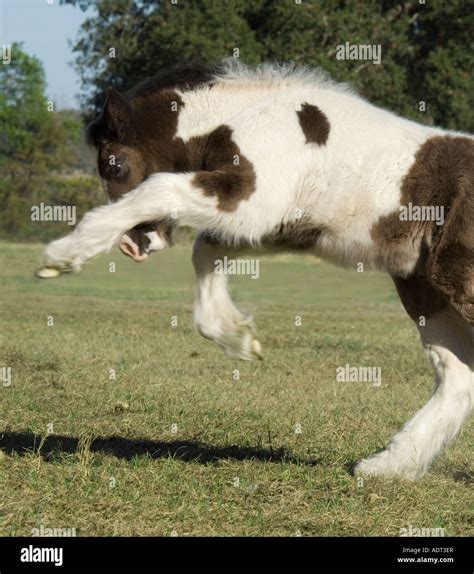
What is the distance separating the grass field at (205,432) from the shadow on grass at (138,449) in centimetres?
2

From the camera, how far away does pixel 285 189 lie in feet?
18.6

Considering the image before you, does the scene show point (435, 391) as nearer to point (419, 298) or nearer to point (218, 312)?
point (419, 298)

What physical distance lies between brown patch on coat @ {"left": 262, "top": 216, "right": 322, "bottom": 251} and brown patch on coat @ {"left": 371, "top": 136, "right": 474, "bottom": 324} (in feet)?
1.12

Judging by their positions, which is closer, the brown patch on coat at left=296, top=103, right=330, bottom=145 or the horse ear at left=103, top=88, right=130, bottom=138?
the brown patch on coat at left=296, top=103, right=330, bottom=145

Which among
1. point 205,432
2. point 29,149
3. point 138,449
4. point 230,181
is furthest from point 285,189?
point 29,149

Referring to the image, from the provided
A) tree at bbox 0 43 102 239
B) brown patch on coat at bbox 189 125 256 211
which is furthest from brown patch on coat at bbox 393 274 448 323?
tree at bbox 0 43 102 239

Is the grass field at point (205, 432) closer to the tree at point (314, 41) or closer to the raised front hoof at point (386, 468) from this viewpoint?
the raised front hoof at point (386, 468)

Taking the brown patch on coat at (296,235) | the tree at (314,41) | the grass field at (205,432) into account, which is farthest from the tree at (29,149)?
the brown patch on coat at (296,235)

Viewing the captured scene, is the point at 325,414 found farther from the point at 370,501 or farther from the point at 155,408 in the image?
the point at 370,501

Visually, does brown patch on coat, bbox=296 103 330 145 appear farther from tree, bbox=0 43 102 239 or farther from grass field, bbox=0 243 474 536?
tree, bbox=0 43 102 239

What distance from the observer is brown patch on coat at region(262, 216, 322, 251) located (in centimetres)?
584

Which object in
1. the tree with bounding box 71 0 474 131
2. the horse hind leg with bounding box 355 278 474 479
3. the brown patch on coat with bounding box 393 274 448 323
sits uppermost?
the tree with bounding box 71 0 474 131

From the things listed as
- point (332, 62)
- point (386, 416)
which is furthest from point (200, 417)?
point (332, 62)

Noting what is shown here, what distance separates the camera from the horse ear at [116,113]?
6.09 m
